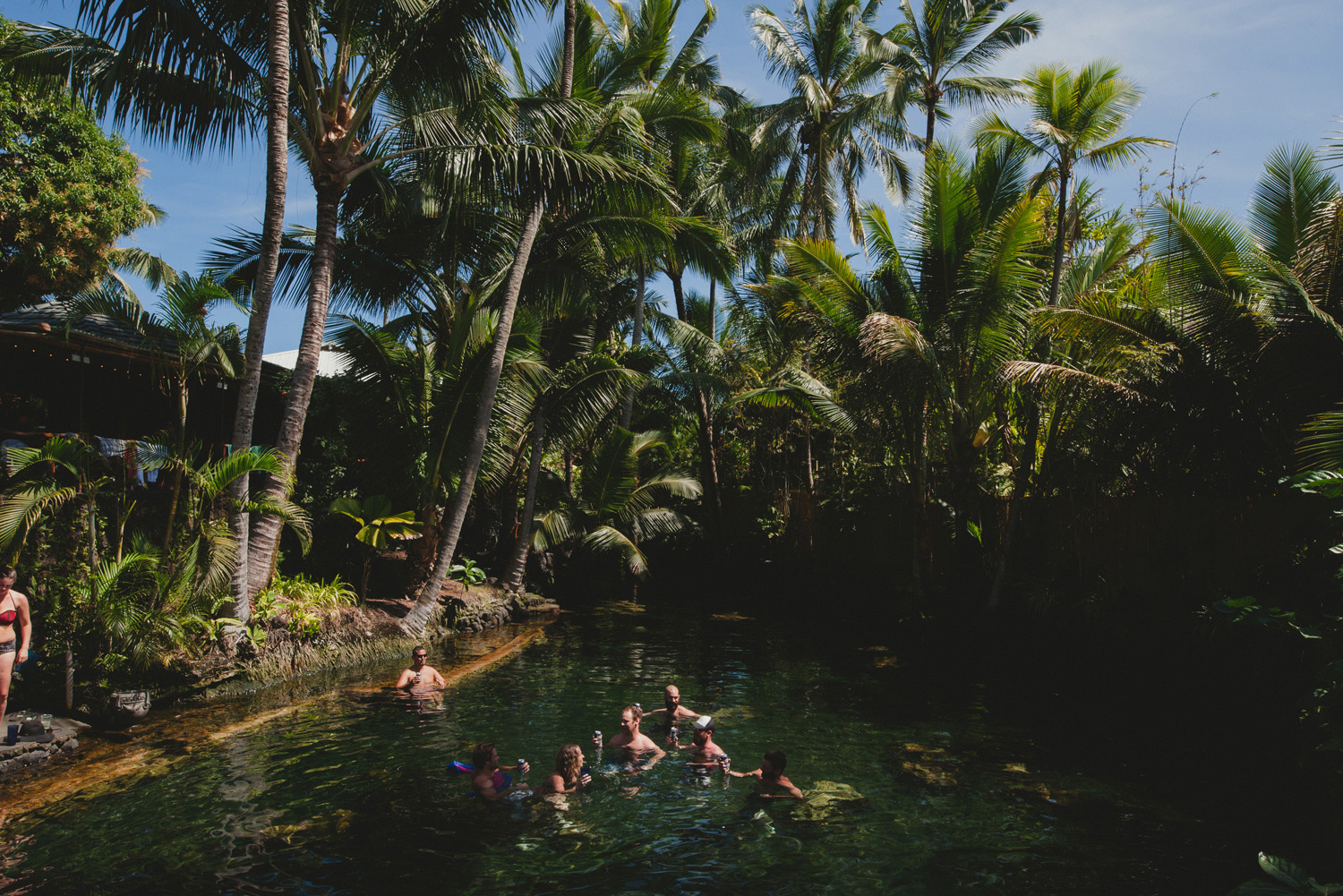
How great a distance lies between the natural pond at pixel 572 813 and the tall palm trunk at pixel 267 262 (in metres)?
1.90

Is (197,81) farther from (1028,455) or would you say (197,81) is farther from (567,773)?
(1028,455)

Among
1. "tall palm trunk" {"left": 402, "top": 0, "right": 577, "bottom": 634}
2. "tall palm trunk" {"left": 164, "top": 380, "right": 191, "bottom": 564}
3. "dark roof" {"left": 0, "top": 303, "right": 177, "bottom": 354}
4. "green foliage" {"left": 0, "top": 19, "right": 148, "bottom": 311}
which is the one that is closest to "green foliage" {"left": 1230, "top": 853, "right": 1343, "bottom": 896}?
"tall palm trunk" {"left": 164, "top": 380, "right": 191, "bottom": 564}

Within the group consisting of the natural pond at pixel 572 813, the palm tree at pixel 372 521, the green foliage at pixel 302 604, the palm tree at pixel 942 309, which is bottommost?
the natural pond at pixel 572 813

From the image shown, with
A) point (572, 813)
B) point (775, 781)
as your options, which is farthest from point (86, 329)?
point (775, 781)

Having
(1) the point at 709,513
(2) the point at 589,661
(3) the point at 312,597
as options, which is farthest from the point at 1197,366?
(1) the point at 709,513

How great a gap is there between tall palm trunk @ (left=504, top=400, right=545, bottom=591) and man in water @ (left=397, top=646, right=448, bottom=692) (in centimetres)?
689

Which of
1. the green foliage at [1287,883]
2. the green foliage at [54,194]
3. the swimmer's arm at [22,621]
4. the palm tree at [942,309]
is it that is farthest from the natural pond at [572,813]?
the green foliage at [54,194]

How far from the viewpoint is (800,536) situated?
2122 centimetres

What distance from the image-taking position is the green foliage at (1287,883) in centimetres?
328

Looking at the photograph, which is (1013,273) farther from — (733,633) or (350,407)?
(350,407)

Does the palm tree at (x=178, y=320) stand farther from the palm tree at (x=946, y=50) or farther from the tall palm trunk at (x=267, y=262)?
the palm tree at (x=946, y=50)

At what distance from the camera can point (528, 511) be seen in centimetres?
1755

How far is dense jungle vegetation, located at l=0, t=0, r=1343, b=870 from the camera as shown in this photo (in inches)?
366

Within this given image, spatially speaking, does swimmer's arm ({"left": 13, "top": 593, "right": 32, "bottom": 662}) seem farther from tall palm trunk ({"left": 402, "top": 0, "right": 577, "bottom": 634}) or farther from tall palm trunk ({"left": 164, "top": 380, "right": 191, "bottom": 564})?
tall palm trunk ({"left": 402, "top": 0, "right": 577, "bottom": 634})
